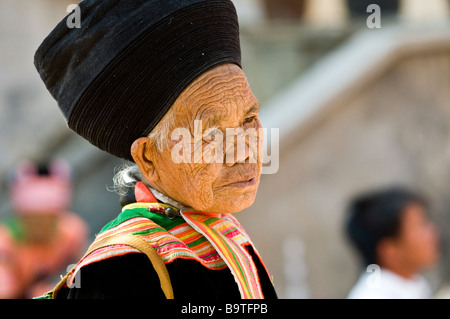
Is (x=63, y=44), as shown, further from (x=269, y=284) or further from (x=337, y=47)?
(x=337, y=47)

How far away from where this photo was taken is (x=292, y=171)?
7.35m

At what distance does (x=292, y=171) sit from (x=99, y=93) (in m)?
5.22

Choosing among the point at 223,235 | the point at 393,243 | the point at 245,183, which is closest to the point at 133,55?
the point at 245,183

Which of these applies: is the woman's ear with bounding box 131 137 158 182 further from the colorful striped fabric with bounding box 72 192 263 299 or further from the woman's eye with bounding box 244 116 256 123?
the woman's eye with bounding box 244 116 256 123

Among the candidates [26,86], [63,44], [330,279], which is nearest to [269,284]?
[63,44]

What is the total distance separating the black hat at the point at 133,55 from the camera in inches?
86.2

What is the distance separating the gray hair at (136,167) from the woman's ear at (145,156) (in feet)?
0.08

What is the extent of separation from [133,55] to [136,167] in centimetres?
51

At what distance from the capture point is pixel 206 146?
89.4 inches

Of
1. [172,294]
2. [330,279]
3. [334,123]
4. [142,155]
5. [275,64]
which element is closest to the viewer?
[172,294]

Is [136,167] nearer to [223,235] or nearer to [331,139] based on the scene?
[223,235]

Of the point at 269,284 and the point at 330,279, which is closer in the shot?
the point at 269,284

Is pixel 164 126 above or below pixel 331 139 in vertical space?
below

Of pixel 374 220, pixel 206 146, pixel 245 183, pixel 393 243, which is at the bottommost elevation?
pixel 393 243
